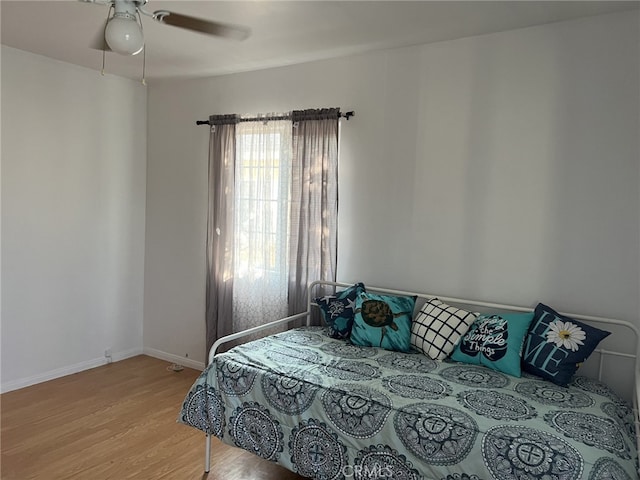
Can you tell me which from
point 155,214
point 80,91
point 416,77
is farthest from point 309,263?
point 80,91

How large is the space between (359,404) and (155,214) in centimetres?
300

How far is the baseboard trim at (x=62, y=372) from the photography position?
12.1 feet

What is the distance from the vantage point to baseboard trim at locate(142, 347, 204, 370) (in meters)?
4.28

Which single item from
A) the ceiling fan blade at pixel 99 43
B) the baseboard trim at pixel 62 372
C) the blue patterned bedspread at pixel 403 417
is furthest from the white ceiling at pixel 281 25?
the baseboard trim at pixel 62 372

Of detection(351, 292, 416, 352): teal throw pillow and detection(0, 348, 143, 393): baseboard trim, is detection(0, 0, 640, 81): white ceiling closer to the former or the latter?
detection(351, 292, 416, 352): teal throw pillow

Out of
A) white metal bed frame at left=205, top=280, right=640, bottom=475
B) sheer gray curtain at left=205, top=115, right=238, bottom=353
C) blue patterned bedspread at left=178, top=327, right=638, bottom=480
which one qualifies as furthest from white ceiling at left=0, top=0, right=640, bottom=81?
blue patterned bedspread at left=178, top=327, right=638, bottom=480

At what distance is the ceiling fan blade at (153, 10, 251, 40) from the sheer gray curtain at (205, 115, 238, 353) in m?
0.95

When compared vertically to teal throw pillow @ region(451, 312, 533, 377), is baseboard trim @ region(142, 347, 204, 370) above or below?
below

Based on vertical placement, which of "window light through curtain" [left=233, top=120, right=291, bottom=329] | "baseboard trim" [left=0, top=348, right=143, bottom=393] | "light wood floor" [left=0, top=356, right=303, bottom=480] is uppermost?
"window light through curtain" [left=233, top=120, right=291, bottom=329]

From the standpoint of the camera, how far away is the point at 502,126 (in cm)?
288

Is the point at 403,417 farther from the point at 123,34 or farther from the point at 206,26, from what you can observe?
the point at 206,26

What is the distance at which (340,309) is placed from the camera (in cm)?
318

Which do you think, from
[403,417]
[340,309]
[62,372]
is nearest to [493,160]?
Result: [340,309]

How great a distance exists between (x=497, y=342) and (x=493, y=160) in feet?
3.48
